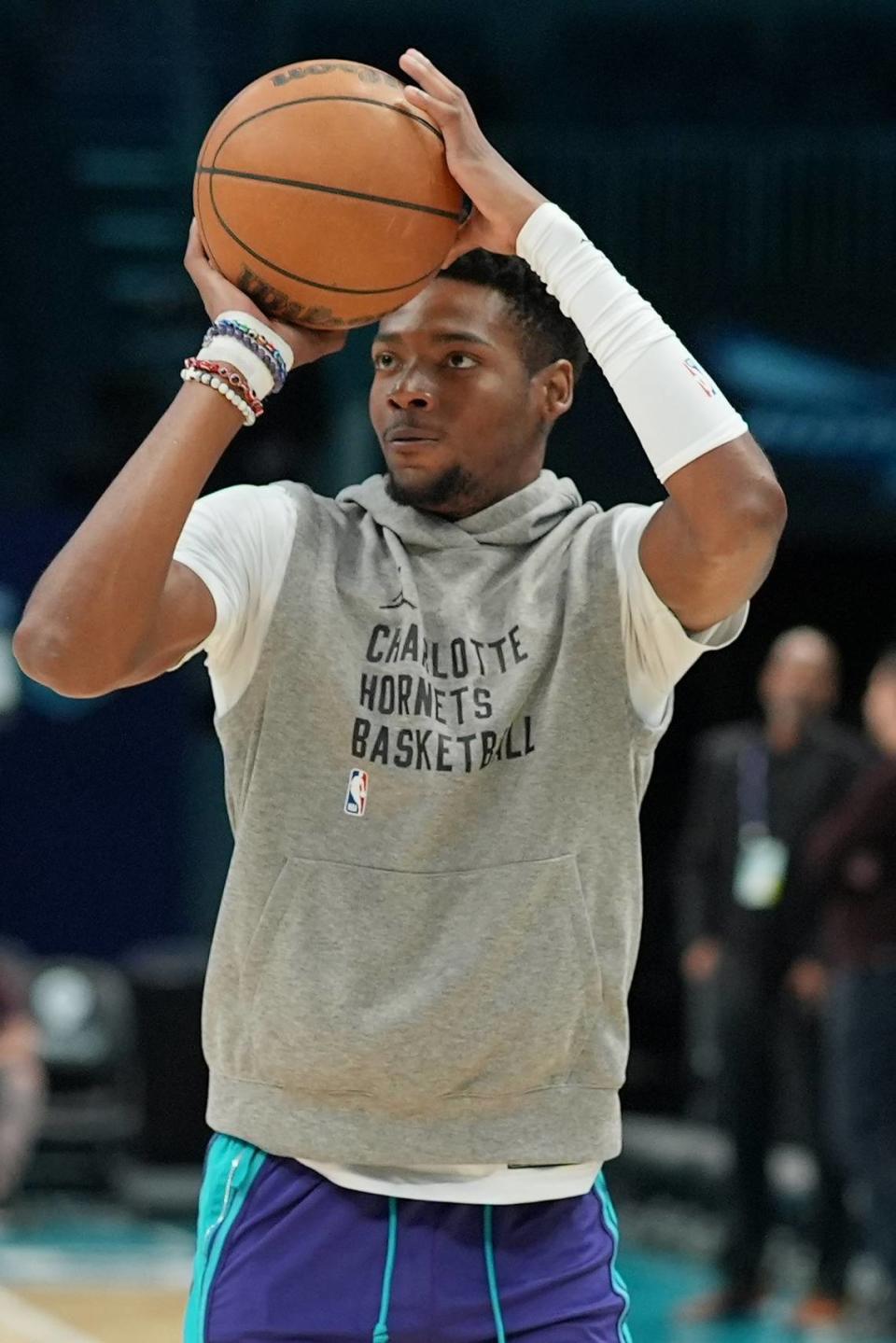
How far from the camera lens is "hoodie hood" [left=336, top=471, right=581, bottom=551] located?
282 centimetres

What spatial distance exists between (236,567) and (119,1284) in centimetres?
613

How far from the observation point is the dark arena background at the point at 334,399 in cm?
978

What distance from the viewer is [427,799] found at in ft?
8.59

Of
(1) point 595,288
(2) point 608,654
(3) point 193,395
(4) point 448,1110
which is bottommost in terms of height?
(4) point 448,1110

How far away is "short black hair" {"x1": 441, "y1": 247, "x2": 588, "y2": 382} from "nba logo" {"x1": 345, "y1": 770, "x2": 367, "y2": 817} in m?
0.61

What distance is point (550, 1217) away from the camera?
265 cm

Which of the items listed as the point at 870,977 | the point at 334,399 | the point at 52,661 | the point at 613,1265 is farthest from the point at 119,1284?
the point at 52,661

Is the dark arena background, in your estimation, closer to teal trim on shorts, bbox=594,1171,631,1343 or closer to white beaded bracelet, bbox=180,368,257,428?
teal trim on shorts, bbox=594,1171,631,1343

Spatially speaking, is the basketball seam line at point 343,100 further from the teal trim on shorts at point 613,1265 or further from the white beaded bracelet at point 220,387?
the teal trim on shorts at point 613,1265

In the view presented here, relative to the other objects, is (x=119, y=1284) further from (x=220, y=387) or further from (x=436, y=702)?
(x=220, y=387)

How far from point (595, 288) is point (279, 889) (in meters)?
0.82

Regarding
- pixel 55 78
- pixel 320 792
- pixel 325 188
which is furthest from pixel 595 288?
pixel 55 78

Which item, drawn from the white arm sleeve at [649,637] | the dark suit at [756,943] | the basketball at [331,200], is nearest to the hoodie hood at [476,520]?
the white arm sleeve at [649,637]

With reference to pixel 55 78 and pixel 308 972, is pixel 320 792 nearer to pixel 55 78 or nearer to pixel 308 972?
pixel 308 972
